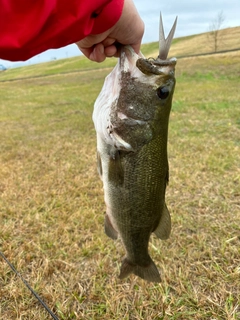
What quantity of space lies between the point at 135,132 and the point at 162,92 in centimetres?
24

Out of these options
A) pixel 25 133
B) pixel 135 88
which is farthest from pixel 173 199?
pixel 25 133

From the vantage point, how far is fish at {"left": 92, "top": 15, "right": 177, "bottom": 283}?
58.1 inches

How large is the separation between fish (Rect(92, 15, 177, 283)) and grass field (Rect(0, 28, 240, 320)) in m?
1.03

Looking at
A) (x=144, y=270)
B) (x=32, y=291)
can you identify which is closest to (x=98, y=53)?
(x=144, y=270)

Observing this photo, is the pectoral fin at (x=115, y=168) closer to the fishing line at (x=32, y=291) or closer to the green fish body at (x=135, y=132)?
the green fish body at (x=135, y=132)

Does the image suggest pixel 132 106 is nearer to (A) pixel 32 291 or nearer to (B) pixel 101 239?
(A) pixel 32 291

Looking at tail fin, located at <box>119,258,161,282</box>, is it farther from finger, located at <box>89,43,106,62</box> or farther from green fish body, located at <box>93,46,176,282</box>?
finger, located at <box>89,43,106,62</box>

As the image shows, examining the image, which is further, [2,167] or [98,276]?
[2,167]

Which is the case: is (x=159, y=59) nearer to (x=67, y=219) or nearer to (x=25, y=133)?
(x=67, y=219)

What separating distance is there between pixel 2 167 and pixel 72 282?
2912mm

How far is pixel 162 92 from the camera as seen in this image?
4.95 ft

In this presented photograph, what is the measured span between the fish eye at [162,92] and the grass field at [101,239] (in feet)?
5.18

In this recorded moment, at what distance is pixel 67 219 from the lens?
3373mm

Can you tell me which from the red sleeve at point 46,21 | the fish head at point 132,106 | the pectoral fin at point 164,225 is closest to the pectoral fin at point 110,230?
the pectoral fin at point 164,225
